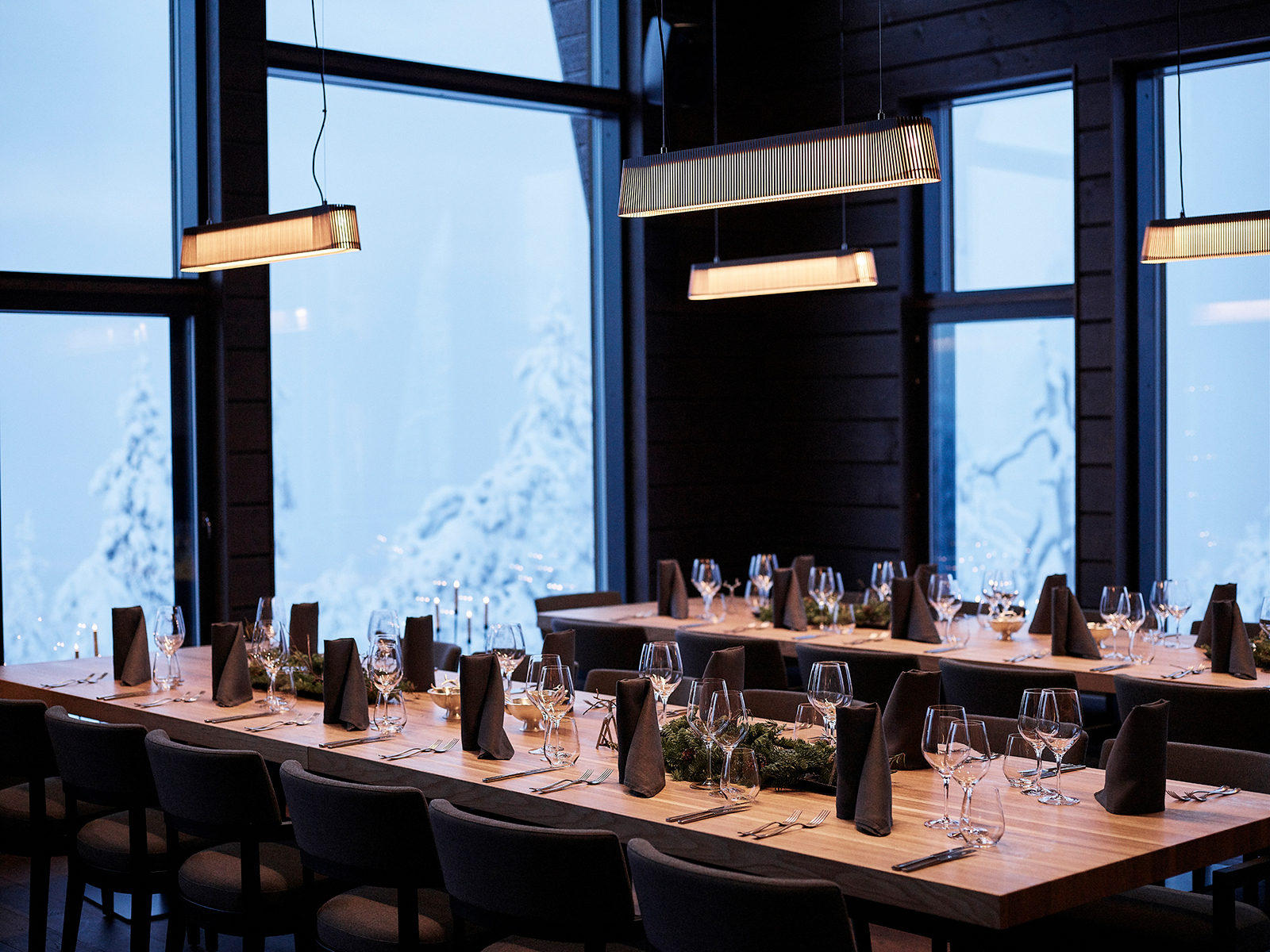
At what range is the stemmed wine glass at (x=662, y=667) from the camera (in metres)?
3.67

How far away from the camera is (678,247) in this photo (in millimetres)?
8773

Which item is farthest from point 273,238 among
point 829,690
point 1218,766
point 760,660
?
point 1218,766

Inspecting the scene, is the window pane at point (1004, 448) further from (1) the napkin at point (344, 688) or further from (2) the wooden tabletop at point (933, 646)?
(1) the napkin at point (344, 688)

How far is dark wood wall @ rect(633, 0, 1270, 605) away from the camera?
25.0ft

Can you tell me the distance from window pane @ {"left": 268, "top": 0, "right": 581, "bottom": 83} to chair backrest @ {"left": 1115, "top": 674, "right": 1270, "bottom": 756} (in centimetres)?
544

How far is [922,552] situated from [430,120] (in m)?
3.81

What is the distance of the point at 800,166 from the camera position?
4242 millimetres

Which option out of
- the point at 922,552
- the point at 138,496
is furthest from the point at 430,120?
the point at 922,552

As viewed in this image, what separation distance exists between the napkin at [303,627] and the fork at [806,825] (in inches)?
103

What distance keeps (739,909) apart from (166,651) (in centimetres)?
309

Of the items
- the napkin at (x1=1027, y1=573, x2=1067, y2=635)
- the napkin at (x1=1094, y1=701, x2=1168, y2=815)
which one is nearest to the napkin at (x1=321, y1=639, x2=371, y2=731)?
the napkin at (x1=1094, y1=701, x2=1168, y2=815)

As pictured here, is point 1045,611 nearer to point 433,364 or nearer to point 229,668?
point 229,668

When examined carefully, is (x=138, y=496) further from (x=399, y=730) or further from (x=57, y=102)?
(x=399, y=730)

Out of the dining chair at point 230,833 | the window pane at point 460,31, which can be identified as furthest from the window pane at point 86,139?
the dining chair at point 230,833
